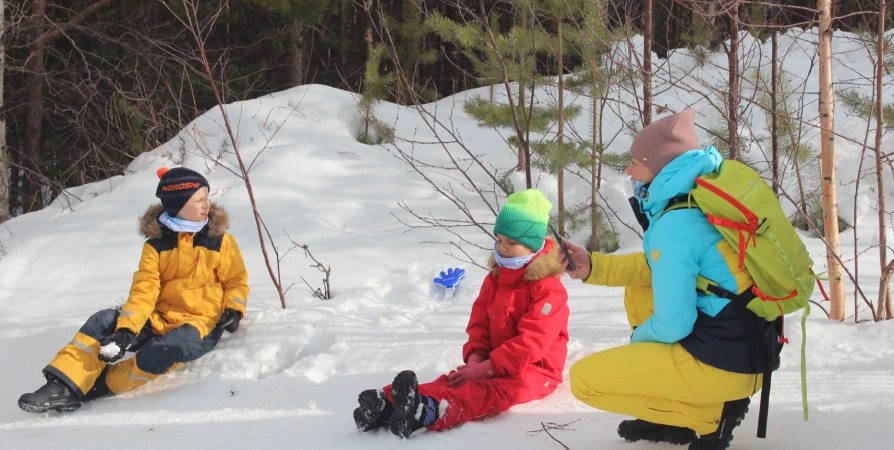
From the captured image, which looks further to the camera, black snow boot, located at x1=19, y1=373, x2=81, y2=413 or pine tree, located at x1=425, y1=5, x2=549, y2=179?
pine tree, located at x1=425, y1=5, x2=549, y2=179

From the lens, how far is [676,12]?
566 inches

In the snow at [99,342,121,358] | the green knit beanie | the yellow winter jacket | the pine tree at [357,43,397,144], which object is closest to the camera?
the green knit beanie

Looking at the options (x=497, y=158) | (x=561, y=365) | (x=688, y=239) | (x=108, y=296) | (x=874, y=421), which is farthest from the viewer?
(x=497, y=158)

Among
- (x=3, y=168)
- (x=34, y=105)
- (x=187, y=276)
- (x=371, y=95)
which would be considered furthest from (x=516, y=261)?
(x=34, y=105)

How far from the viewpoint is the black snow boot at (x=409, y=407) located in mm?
2387

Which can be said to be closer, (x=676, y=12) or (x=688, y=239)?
(x=688, y=239)

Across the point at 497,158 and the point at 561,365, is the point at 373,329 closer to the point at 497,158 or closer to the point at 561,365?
the point at 561,365

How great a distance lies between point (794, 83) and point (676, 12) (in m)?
6.32

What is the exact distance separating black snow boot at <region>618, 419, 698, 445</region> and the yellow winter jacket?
212cm

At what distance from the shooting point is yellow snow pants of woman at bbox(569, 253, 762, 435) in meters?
2.02

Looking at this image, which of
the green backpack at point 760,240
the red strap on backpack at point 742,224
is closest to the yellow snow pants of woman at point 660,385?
the green backpack at point 760,240

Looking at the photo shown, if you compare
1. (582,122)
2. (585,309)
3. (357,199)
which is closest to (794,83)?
(582,122)

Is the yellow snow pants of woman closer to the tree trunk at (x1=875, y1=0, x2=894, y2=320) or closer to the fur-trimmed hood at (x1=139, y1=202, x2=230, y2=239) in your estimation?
the tree trunk at (x1=875, y1=0, x2=894, y2=320)

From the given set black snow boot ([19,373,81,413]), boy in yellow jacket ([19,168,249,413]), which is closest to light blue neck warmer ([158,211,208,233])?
boy in yellow jacket ([19,168,249,413])
